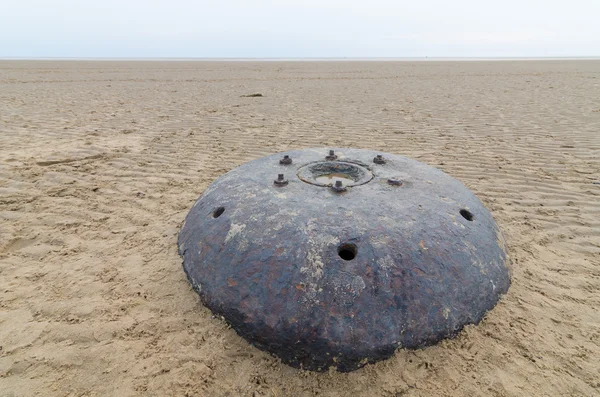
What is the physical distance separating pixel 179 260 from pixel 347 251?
1.48 m

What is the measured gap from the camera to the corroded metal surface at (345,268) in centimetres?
166

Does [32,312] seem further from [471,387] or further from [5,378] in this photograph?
[471,387]

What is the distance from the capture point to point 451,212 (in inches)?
82.5

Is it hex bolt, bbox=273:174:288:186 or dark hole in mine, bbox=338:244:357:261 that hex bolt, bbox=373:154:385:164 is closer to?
hex bolt, bbox=273:174:288:186

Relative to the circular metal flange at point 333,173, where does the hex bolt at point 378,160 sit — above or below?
above

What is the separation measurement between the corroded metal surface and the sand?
150mm

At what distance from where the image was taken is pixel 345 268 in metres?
1.71

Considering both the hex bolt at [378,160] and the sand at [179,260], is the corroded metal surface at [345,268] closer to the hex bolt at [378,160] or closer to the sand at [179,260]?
the sand at [179,260]

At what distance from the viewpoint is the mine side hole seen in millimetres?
1786

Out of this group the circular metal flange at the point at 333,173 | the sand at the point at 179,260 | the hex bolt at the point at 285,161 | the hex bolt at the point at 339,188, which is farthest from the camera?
the hex bolt at the point at 285,161

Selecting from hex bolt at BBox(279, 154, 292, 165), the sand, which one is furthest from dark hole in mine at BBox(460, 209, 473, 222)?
hex bolt at BBox(279, 154, 292, 165)

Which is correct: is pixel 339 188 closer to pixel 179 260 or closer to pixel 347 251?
pixel 347 251

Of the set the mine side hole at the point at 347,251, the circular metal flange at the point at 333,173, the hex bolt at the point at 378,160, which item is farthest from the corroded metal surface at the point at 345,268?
the hex bolt at the point at 378,160

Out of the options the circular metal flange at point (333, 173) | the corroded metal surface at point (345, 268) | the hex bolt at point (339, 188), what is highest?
the hex bolt at point (339, 188)
